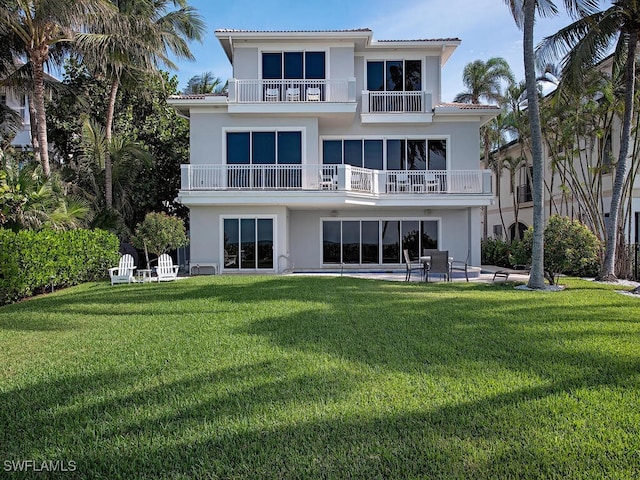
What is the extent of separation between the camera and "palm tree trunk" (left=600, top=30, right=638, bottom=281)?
13469mm

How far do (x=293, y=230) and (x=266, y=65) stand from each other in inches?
288

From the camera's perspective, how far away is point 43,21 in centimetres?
1480

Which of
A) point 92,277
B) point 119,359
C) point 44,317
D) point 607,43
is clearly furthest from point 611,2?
point 92,277

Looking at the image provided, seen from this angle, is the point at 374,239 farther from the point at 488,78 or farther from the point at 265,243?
the point at 488,78

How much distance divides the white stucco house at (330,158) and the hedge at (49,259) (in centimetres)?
363

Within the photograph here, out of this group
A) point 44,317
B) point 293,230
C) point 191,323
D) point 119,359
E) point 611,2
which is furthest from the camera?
point 293,230

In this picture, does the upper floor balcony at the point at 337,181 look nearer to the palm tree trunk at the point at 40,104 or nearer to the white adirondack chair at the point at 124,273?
the white adirondack chair at the point at 124,273

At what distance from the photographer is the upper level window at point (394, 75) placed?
67.1 feet

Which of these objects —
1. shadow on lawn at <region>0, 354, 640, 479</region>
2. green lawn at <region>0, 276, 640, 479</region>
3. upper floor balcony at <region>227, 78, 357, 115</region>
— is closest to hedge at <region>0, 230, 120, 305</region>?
green lawn at <region>0, 276, 640, 479</region>

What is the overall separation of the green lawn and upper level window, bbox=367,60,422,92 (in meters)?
14.2

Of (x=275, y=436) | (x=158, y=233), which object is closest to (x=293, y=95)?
(x=158, y=233)

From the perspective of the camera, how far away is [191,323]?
8.06 metres

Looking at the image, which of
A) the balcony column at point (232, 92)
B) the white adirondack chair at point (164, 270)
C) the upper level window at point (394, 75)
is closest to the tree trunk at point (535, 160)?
the upper level window at point (394, 75)

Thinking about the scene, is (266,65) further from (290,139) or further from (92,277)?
(92,277)
